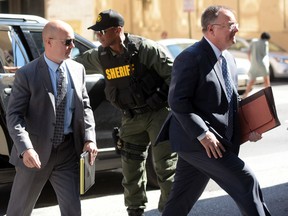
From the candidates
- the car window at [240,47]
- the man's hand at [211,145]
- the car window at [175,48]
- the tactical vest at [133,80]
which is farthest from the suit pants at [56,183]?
the car window at [240,47]

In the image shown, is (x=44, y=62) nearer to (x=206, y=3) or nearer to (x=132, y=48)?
(x=132, y=48)

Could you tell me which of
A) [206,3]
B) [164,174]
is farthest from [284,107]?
[206,3]

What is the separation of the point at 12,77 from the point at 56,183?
7.08 ft

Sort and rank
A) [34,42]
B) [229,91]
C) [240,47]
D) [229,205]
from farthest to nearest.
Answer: [240,47], [34,42], [229,205], [229,91]

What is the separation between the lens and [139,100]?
19.4ft

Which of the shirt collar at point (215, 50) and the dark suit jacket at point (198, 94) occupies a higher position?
the shirt collar at point (215, 50)

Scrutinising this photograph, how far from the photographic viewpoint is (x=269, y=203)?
22.6 ft

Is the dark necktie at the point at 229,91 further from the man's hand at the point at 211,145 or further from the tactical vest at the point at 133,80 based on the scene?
the tactical vest at the point at 133,80

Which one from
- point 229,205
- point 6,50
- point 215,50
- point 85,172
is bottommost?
point 229,205

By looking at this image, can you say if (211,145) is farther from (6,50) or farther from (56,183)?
(6,50)

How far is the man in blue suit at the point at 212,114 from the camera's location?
457cm

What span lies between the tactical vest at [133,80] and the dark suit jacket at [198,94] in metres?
1.18

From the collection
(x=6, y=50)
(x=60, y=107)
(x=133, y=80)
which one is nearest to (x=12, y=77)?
(x=6, y=50)

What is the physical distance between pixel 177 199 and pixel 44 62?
122 cm
